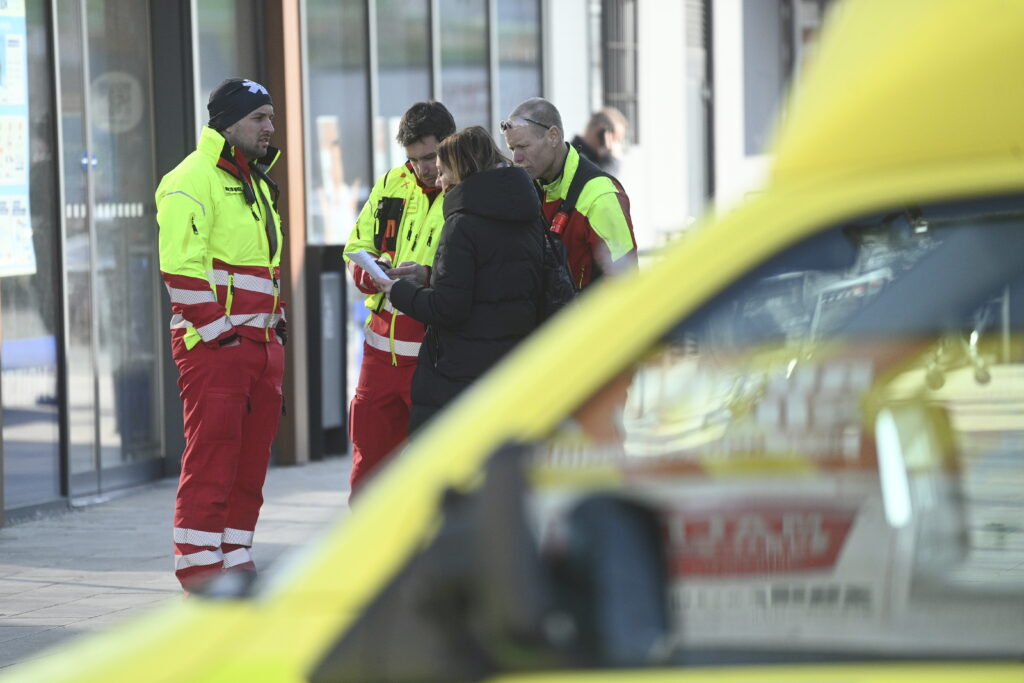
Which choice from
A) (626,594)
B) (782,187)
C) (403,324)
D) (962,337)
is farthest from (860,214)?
(403,324)

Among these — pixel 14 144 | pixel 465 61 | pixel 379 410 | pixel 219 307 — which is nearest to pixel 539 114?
pixel 379 410

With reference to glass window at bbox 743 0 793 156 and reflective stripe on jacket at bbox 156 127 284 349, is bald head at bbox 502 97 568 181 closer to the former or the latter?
reflective stripe on jacket at bbox 156 127 284 349

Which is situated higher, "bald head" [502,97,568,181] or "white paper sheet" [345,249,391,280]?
"bald head" [502,97,568,181]

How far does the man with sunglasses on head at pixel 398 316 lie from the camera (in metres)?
7.01

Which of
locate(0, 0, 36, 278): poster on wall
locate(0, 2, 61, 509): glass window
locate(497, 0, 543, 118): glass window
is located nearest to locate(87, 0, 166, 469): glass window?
locate(0, 2, 61, 509): glass window

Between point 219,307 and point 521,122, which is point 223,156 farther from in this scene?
point 521,122

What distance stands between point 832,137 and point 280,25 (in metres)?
9.32

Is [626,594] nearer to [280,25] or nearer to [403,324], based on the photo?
[403,324]

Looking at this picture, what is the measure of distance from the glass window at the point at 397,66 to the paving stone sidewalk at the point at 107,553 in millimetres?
2674

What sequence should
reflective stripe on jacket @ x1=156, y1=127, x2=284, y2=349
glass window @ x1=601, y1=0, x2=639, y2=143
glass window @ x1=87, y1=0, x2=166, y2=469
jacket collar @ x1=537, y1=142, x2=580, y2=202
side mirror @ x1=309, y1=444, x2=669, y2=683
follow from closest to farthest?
side mirror @ x1=309, y1=444, x2=669, y2=683
reflective stripe on jacket @ x1=156, y1=127, x2=284, y2=349
jacket collar @ x1=537, y1=142, x2=580, y2=202
glass window @ x1=87, y1=0, x2=166, y2=469
glass window @ x1=601, y1=0, x2=639, y2=143

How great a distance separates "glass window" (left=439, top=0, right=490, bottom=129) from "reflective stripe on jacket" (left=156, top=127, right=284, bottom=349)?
21.6 ft

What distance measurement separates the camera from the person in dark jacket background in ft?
20.0

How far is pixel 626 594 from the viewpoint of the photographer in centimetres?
216

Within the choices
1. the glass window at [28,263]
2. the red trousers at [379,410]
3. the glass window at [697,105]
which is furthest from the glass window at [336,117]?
the glass window at [697,105]
